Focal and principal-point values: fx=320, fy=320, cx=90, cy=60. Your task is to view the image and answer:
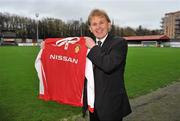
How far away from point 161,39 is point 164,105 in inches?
4615

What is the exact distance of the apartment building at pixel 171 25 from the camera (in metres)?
168

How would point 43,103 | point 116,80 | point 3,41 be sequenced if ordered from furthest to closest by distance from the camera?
1. point 3,41
2. point 43,103
3. point 116,80

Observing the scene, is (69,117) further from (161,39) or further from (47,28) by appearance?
(161,39)

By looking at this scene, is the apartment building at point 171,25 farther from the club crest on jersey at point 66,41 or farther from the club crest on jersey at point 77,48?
the club crest on jersey at point 77,48

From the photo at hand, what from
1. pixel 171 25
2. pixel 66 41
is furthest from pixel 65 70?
pixel 171 25

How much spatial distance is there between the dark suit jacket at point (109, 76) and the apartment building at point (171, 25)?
548ft

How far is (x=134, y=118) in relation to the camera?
6.91 meters

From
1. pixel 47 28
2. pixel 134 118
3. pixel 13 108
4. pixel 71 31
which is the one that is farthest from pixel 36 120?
pixel 71 31

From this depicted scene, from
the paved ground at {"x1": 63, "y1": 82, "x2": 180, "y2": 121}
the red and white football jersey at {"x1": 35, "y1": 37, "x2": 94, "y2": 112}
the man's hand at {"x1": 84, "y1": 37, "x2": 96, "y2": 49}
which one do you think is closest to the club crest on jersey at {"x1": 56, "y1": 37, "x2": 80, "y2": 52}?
the red and white football jersey at {"x1": 35, "y1": 37, "x2": 94, "y2": 112}

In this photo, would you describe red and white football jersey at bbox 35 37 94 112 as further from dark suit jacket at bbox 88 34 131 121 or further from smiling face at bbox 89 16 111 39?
smiling face at bbox 89 16 111 39

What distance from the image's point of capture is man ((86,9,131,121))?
3018mm

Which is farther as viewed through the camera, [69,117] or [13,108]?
[13,108]

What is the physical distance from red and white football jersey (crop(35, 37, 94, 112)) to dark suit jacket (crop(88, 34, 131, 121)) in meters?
0.14

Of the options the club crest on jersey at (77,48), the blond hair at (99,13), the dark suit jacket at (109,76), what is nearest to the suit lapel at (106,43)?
the dark suit jacket at (109,76)
